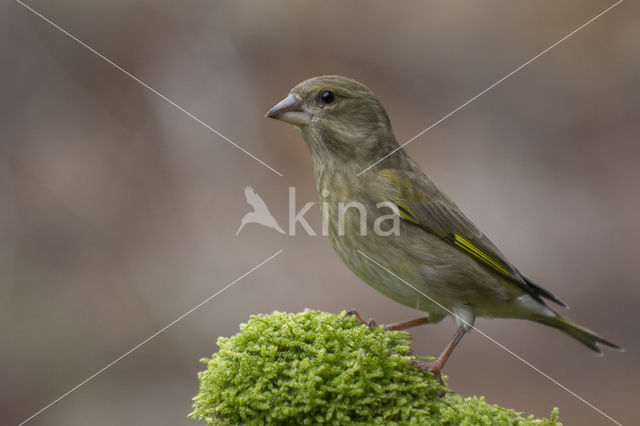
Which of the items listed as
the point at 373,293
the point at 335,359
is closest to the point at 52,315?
the point at 373,293

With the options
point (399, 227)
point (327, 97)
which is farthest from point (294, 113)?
point (399, 227)

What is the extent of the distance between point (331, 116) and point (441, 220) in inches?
35.4

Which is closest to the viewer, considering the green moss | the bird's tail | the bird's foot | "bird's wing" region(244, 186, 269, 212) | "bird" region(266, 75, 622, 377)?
the green moss

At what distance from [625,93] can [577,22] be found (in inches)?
44.7

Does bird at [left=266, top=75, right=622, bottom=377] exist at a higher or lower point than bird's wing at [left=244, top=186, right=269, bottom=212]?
lower

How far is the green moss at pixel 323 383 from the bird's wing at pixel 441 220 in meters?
0.91

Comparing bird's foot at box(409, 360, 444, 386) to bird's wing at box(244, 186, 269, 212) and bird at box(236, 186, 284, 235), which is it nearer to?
bird at box(236, 186, 284, 235)

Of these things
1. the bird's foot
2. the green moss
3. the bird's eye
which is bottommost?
the green moss

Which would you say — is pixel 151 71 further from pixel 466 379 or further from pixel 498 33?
pixel 466 379

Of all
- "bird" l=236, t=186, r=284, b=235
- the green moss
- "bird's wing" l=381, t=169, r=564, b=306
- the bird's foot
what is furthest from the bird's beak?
"bird" l=236, t=186, r=284, b=235

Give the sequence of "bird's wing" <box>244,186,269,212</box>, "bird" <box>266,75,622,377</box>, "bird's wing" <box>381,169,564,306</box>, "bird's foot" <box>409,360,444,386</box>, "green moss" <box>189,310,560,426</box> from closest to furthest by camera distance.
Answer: "green moss" <box>189,310,560,426</box>
"bird's foot" <box>409,360,444,386</box>
"bird" <box>266,75,622,377</box>
"bird's wing" <box>381,169,564,306</box>
"bird's wing" <box>244,186,269,212</box>

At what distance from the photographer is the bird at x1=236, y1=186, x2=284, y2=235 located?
8109 millimetres

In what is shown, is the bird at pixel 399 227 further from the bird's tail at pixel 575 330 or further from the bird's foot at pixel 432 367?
the bird's foot at pixel 432 367

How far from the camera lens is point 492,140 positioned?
838 centimetres
